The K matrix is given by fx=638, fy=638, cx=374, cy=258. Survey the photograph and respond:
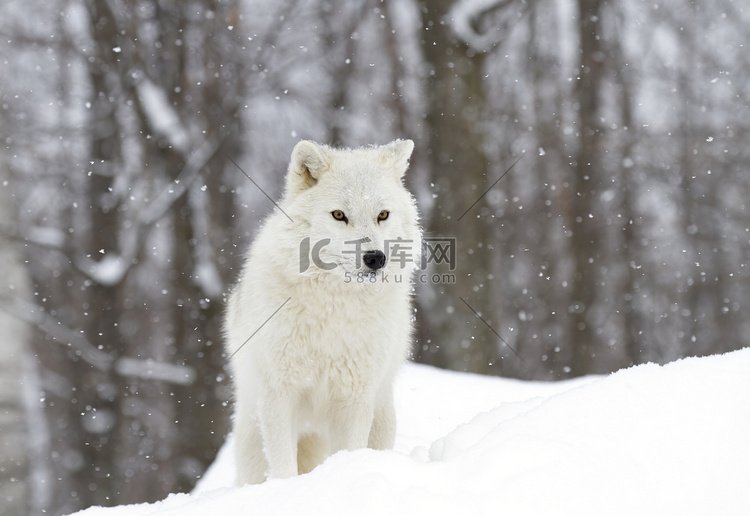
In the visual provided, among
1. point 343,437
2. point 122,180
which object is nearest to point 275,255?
point 343,437

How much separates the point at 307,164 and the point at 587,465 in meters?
2.61

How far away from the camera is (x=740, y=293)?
1459cm

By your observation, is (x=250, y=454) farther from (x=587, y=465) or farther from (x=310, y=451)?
(x=587, y=465)

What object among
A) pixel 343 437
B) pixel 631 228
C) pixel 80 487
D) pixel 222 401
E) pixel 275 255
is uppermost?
pixel 631 228

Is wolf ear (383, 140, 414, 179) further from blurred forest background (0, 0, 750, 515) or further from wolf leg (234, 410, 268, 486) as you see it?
blurred forest background (0, 0, 750, 515)

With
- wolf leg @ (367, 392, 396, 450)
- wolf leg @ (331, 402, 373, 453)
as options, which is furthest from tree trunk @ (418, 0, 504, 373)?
wolf leg @ (331, 402, 373, 453)

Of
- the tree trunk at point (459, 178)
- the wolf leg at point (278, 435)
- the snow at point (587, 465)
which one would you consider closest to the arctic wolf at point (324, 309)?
the wolf leg at point (278, 435)

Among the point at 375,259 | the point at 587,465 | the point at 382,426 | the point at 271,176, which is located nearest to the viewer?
the point at 587,465

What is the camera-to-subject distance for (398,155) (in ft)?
14.2

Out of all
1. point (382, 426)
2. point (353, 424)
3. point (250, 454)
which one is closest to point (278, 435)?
point (353, 424)

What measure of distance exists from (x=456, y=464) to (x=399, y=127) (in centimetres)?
999

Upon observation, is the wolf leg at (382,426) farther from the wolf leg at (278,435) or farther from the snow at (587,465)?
the snow at (587,465)

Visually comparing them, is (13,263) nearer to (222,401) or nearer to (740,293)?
(222,401)

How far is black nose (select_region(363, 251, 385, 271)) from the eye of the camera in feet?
11.9
